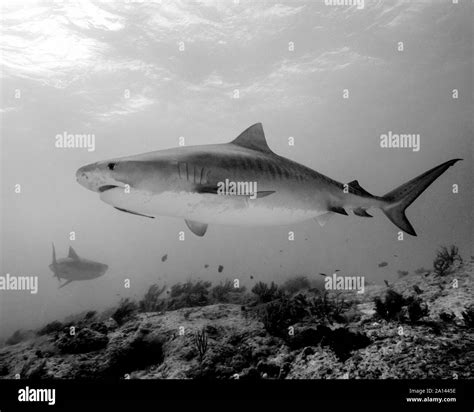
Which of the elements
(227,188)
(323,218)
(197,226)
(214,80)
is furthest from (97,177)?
(214,80)

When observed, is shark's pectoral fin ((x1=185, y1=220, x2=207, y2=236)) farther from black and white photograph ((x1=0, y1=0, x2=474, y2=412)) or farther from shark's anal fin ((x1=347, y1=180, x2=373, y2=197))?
shark's anal fin ((x1=347, y1=180, x2=373, y2=197))

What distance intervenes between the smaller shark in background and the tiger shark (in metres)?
13.0

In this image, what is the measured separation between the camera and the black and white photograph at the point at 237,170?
12.2 feet

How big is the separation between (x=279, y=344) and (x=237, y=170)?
3.00 m

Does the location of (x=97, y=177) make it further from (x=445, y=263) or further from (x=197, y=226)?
(x=445, y=263)

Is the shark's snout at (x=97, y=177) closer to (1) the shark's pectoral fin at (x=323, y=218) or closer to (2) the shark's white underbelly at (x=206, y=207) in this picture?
(2) the shark's white underbelly at (x=206, y=207)

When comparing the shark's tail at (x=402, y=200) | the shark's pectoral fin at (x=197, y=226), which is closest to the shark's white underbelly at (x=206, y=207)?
the shark's pectoral fin at (x=197, y=226)

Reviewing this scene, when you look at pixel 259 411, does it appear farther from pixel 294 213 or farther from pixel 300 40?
pixel 300 40

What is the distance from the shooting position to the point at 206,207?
4.00 meters

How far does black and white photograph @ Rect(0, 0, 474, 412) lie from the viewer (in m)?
3.73

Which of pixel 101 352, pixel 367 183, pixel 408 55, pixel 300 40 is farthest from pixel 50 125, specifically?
pixel 367 183

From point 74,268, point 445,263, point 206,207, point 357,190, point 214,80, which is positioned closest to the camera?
point 206,207

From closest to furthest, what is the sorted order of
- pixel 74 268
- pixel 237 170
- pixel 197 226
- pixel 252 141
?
1. pixel 237 170
2. pixel 197 226
3. pixel 252 141
4. pixel 74 268

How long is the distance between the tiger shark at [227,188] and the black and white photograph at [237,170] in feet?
0.09
